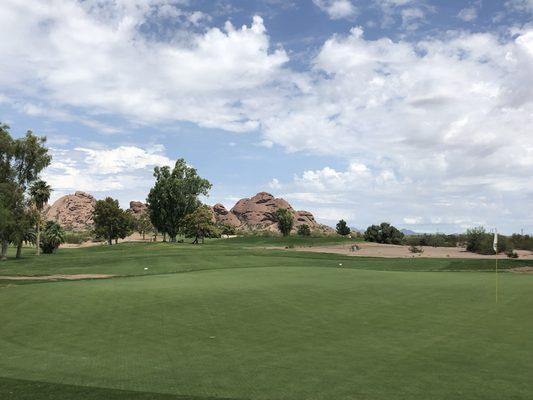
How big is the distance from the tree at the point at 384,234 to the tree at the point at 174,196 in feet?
115

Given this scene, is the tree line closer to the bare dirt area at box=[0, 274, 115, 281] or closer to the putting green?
the bare dirt area at box=[0, 274, 115, 281]

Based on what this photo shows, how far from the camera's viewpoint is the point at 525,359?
9500mm

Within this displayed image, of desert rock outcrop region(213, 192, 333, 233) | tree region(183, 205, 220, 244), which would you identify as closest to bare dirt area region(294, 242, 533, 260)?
tree region(183, 205, 220, 244)

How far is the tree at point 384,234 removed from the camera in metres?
81.1

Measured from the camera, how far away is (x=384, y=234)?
82.4m

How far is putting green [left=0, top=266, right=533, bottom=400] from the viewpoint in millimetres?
7676

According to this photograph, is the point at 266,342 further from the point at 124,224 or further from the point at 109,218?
the point at 124,224

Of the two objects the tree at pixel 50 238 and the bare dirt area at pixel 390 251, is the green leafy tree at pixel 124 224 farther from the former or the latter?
the bare dirt area at pixel 390 251

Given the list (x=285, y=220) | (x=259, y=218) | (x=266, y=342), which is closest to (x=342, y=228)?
(x=285, y=220)

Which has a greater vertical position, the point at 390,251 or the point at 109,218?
the point at 109,218

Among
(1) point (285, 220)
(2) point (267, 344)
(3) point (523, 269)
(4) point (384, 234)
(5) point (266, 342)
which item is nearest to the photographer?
(2) point (267, 344)

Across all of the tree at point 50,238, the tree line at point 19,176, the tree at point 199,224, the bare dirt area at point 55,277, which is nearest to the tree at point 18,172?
the tree line at point 19,176

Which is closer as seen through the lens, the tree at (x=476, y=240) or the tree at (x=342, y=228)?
the tree at (x=476, y=240)

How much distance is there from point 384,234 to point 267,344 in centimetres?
7455
